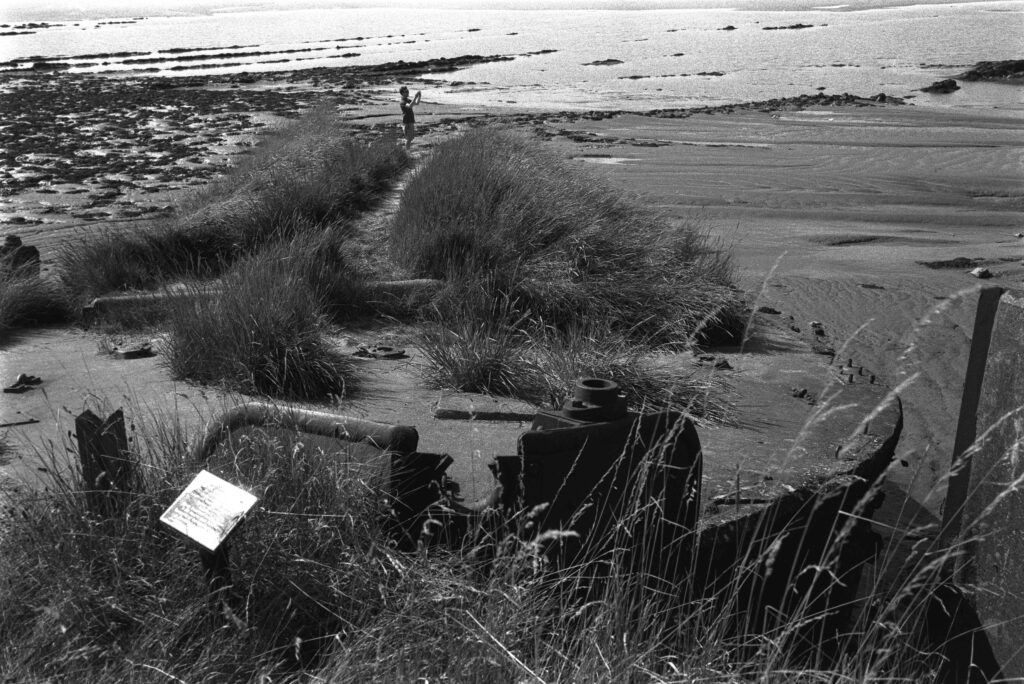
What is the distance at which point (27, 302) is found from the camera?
771 centimetres

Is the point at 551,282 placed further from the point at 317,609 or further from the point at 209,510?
the point at 209,510

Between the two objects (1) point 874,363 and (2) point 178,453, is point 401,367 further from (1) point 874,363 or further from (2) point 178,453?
(1) point 874,363

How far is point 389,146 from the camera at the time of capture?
14.2 metres

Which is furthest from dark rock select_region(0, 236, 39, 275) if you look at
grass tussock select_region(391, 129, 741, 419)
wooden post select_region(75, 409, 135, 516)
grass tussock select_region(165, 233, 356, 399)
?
wooden post select_region(75, 409, 135, 516)

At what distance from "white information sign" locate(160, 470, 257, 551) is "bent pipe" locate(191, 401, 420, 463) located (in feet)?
3.96

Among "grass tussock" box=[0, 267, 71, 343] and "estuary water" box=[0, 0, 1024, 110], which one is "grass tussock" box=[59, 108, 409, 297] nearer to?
"grass tussock" box=[0, 267, 71, 343]

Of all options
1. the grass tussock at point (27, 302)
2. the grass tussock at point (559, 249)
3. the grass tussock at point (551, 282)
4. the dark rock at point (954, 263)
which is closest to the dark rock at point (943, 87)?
the dark rock at point (954, 263)

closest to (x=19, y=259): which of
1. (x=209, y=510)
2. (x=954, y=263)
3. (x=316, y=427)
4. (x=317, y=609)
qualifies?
(x=316, y=427)

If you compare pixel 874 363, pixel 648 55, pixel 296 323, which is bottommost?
pixel 648 55

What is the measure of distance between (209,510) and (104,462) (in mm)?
932

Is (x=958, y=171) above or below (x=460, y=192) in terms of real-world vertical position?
below

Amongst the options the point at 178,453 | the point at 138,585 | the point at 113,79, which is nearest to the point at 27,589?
the point at 138,585

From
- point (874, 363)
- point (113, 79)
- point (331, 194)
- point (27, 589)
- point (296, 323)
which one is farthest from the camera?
point (113, 79)

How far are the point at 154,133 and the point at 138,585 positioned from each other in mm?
21529
